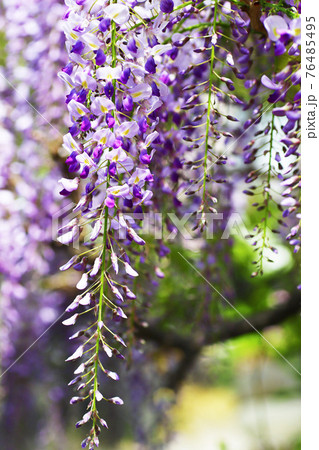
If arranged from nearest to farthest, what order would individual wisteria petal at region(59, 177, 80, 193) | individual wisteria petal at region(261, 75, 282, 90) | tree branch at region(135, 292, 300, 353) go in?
individual wisteria petal at region(261, 75, 282, 90) < individual wisteria petal at region(59, 177, 80, 193) < tree branch at region(135, 292, 300, 353)

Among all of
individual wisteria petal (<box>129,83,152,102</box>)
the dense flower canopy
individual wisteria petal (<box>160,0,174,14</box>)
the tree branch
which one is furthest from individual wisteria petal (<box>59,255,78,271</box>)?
the tree branch

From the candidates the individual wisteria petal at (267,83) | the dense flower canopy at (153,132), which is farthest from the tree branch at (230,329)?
the individual wisteria petal at (267,83)

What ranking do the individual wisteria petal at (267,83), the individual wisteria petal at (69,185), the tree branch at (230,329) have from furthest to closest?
1. the tree branch at (230,329)
2. the individual wisteria petal at (69,185)
3. the individual wisteria petal at (267,83)

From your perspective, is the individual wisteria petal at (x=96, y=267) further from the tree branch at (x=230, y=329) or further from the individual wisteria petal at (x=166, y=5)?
the tree branch at (x=230, y=329)

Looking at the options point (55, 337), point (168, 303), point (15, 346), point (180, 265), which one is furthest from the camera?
point (55, 337)

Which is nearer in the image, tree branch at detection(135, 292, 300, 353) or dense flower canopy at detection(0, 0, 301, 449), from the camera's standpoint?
dense flower canopy at detection(0, 0, 301, 449)

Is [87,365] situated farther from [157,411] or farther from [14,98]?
[157,411]

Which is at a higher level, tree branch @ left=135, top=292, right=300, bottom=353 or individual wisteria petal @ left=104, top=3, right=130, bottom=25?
individual wisteria petal @ left=104, top=3, right=130, bottom=25

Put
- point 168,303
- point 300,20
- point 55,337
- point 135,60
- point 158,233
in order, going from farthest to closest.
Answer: point 55,337 < point 168,303 < point 158,233 < point 135,60 < point 300,20

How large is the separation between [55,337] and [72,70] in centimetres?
221

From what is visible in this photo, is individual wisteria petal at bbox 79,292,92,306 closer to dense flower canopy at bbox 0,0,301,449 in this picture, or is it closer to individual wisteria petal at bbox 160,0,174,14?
dense flower canopy at bbox 0,0,301,449

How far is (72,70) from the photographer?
2.33 feet

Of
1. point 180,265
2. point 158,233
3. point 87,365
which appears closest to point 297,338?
point 180,265

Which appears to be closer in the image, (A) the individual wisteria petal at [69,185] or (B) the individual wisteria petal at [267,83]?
(B) the individual wisteria petal at [267,83]
